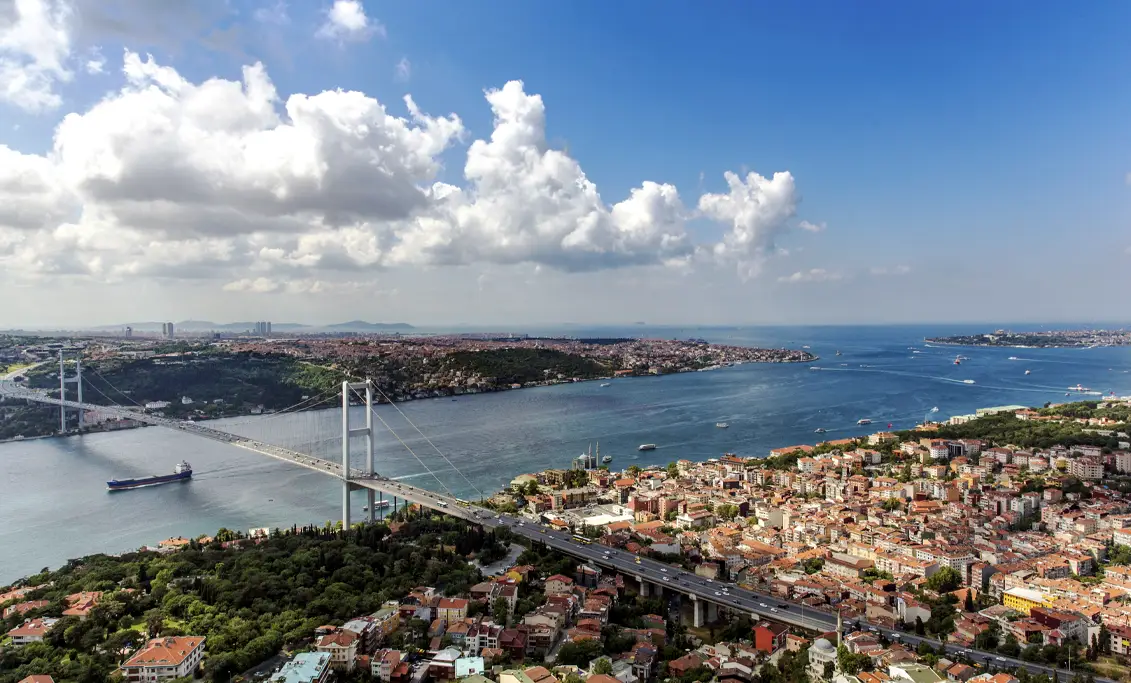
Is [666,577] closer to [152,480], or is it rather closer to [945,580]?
[945,580]

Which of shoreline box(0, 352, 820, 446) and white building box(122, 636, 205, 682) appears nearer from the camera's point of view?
white building box(122, 636, 205, 682)

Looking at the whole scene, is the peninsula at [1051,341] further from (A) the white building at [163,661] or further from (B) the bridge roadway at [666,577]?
(A) the white building at [163,661]

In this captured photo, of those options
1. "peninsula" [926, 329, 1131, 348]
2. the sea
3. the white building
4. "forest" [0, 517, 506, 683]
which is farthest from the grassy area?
"peninsula" [926, 329, 1131, 348]

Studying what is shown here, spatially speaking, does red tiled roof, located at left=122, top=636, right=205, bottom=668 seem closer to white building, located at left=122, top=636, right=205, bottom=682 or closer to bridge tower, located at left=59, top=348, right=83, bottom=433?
white building, located at left=122, top=636, right=205, bottom=682

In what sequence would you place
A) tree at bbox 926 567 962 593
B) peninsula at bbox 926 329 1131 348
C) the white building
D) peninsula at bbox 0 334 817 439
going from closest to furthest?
the white building
tree at bbox 926 567 962 593
peninsula at bbox 0 334 817 439
peninsula at bbox 926 329 1131 348

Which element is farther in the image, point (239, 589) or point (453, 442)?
point (453, 442)

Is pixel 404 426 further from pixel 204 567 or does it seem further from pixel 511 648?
pixel 511 648

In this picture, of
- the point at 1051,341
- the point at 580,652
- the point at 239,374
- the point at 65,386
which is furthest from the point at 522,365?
the point at 1051,341
